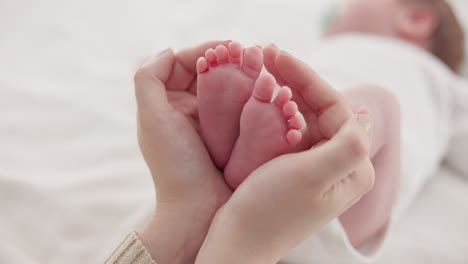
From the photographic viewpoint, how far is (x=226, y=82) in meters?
0.51

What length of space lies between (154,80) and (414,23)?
77 cm

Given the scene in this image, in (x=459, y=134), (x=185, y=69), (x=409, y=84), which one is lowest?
(x=459, y=134)

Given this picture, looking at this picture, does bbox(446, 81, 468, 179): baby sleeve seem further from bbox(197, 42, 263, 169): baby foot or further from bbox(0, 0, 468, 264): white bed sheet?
bbox(197, 42, 263, 169): baby foot

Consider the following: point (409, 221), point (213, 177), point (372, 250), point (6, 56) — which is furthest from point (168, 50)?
point (6, 56)

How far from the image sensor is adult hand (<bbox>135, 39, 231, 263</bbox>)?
1.67 ft

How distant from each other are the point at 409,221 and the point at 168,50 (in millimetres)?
496

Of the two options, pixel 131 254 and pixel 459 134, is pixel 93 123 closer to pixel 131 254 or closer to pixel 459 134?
pixel 131 254

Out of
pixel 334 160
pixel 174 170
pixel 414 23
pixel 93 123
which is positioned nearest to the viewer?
pixel 334 160

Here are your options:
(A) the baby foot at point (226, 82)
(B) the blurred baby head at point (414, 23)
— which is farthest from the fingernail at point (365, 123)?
(B) the blurred baby head at point (414, 23)

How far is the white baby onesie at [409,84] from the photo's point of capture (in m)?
0.83

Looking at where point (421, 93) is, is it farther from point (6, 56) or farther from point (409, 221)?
point (6, 56)

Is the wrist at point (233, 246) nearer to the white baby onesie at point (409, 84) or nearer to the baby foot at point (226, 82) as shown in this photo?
the baby foot at point (226, 82)

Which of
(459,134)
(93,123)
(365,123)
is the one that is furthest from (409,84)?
(93,123)

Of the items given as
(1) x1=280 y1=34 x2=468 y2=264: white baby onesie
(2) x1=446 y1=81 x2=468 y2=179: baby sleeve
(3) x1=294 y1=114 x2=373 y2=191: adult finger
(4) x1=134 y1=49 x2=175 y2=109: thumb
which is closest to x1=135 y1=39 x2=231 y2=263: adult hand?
(4) x1=134 y1=49 x2=175 y2=109: thumb
